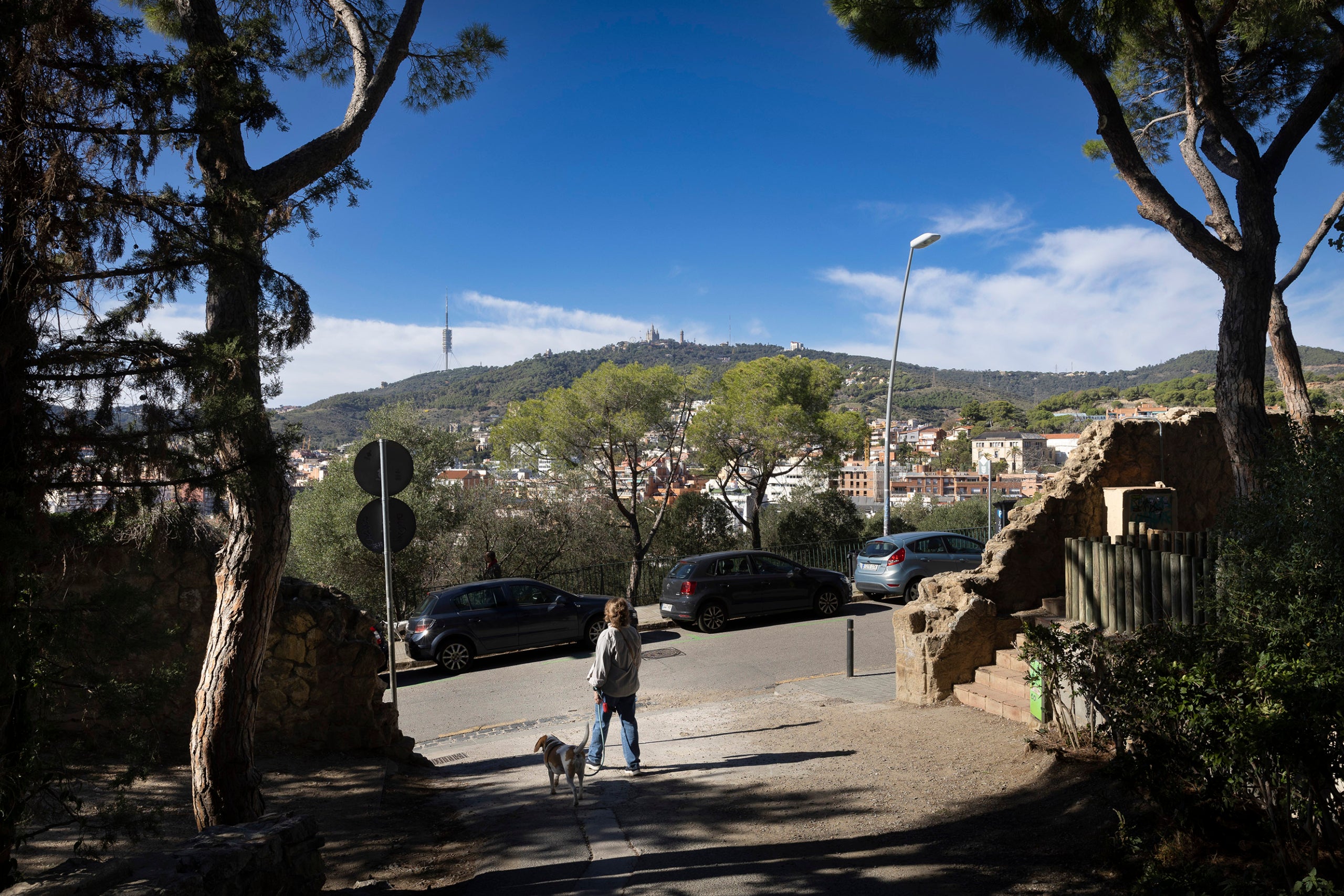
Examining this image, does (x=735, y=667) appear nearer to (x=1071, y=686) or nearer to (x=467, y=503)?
(x=1071, y=686)

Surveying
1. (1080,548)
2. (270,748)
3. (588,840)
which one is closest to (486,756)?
(270,748)

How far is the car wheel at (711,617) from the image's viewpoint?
15656 mm

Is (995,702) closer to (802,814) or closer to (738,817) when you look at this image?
(802,814)

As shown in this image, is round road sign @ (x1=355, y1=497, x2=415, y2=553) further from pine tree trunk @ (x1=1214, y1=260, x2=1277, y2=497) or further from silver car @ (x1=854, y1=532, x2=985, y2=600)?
silver car @ (x1=854, y1=532, x2=985, y2=600)

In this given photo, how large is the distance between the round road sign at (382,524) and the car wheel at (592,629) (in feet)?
20.6

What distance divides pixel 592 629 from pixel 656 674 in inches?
87.1

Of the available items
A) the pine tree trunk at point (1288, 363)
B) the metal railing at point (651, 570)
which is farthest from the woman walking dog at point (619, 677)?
the metal railing at point (651, 570)

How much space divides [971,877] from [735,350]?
11540 centimetres

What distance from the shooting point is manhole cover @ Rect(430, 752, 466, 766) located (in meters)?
8.67

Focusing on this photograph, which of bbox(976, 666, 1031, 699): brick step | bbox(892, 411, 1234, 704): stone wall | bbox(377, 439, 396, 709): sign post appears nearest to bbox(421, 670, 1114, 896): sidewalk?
bbox(976, 666, 1031, 699): brick step

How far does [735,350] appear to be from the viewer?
11856cm

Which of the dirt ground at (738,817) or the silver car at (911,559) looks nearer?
the dirt ground at (738,817)

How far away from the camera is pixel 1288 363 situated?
12203mm

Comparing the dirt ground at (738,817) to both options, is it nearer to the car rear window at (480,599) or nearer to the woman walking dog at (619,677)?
the woman walking dog at (619,677)
